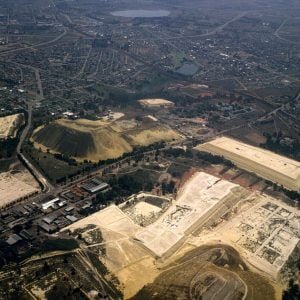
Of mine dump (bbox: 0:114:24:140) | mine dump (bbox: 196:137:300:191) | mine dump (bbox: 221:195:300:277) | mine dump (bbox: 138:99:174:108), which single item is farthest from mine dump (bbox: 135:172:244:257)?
mine dump (bbox: 138:99:174:108)

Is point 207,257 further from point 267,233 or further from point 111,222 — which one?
point 111,222

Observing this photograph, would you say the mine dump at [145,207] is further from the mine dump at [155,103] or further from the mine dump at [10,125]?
the mine dump at [155,103]

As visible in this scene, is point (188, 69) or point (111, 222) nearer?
point (111, 222)

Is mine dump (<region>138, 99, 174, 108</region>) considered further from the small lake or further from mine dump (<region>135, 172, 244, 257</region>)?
mine dump (<region>135, 172, 244, 257</region>)

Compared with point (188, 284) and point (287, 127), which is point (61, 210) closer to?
point (188, 284)

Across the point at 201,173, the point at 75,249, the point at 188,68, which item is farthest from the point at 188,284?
the point at 188,68

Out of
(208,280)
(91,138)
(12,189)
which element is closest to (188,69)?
(91,138)
